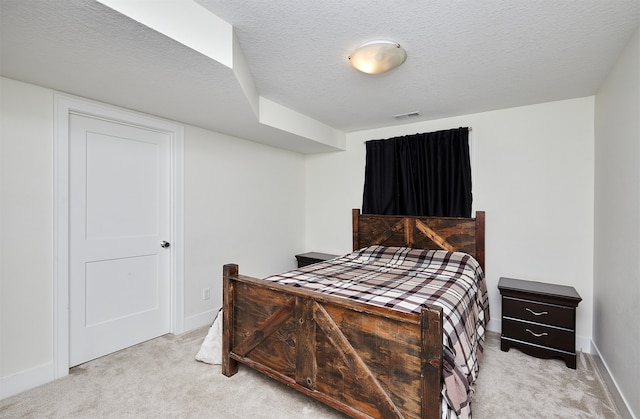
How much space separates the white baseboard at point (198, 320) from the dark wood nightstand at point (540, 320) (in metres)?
2.84

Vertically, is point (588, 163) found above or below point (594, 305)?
above

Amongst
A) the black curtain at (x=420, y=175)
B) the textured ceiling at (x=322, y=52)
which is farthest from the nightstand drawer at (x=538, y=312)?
the textured ceiling at (x=322, y=52)

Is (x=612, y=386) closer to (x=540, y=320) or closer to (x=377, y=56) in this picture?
(x=540, y=320)

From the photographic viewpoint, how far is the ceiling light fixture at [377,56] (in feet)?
5.97

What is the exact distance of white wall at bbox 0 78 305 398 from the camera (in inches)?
75.5

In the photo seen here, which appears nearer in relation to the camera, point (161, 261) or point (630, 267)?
point (630, 267)

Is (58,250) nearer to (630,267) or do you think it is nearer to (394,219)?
(394,219)

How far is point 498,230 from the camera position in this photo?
3016mm

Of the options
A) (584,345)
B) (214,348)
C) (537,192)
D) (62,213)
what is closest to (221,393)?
(214,348)

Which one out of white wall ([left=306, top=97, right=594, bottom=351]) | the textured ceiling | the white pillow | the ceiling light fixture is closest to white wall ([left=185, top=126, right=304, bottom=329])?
the textured ceiling

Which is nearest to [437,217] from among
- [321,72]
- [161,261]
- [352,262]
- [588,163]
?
[352,262]

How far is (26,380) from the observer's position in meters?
1.96

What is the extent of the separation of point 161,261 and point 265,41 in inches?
87.7

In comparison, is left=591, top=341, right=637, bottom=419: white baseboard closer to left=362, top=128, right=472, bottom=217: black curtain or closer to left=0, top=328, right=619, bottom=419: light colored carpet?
left=0, top=328, right=619, bottom=419: light colored carpet
